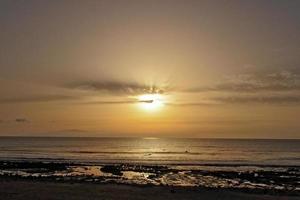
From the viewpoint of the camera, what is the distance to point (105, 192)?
37562 millimetres

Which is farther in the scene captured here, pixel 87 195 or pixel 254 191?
pixel 254 191

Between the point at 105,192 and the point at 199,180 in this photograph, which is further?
the point at 199,180

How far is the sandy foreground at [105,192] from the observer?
34.8 metres

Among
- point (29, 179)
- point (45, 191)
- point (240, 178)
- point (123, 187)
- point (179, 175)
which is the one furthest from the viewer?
point (179, 175)

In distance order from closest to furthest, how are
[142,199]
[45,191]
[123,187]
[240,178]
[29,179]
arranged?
1. [142,199]
2. [45,191]
3. [123,187]
4. [29,179]
5. [240,178]

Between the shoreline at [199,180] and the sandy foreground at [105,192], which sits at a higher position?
the shoreline at [199,180]

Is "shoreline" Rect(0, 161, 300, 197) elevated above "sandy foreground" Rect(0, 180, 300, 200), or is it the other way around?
"shoreline" Rect(0, 161, 300, 197)

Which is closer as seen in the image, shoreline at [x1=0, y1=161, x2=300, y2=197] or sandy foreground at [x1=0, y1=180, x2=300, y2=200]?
sandy foreground at [x1=0, y1=180, x2=300, y2=200]

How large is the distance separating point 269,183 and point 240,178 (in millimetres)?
4875

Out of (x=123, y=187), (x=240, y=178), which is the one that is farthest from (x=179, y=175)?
(x=123, y=187)

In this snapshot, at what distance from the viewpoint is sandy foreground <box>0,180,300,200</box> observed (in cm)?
3475

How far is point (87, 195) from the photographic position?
116 feet

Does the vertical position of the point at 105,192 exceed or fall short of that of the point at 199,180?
it falls short

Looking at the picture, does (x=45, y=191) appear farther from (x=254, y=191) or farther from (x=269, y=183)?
(x=269, y=183)
